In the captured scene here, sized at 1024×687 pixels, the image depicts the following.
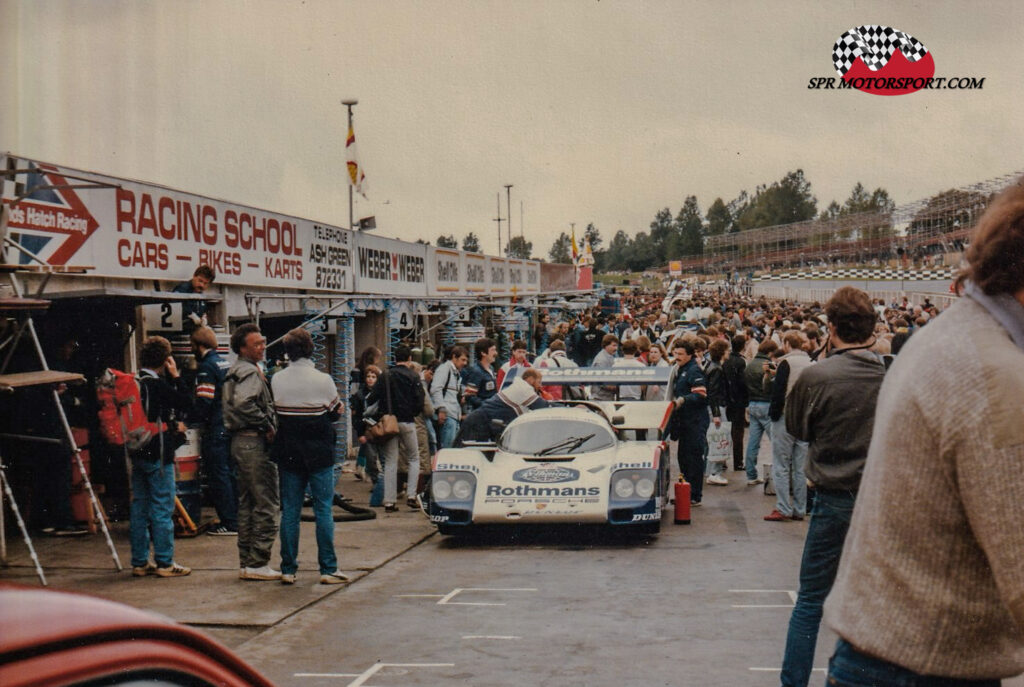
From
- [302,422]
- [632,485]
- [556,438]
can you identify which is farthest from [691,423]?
[302,422]

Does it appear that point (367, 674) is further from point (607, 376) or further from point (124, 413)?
point (607, 376)

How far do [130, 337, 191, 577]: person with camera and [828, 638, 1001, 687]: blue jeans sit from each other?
6888 mm

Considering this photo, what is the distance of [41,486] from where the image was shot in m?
10.8

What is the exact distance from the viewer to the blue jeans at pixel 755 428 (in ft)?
43.0

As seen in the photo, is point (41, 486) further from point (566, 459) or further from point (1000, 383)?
point (1000, 383)

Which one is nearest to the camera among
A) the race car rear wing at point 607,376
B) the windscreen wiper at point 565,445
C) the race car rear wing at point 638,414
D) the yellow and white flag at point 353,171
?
the windscreen wiper at point 565,445

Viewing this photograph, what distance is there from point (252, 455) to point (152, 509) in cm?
81

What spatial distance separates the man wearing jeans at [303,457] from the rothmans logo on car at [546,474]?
86.8 inches

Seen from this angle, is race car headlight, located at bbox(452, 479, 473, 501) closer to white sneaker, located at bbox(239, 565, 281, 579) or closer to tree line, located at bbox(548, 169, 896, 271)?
white sneaker, located at bbox(239, 565, 281, 579)

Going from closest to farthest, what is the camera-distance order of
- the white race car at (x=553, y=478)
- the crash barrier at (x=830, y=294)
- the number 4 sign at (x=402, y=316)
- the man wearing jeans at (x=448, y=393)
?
the white race car at (x=553, y=478)
the man wearing jeans at (x=448, y=393)
the number 4 sign at (x=402, y=316)
the crash barrier at (x=830, y=294)

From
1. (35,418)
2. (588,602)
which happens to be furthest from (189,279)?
(588,602)

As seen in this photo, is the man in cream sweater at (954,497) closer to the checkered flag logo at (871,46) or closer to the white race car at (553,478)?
the checkered flag logo at (871,46)

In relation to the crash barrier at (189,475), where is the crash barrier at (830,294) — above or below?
above

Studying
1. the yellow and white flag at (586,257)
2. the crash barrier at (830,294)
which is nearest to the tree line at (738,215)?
the crash barrier at (830,294)
